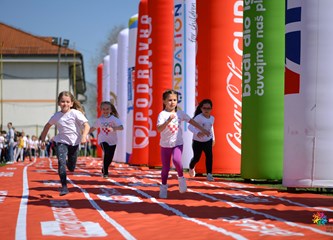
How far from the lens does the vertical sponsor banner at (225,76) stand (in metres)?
17.5

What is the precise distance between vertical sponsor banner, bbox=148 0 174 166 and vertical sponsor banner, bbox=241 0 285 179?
23.9ft

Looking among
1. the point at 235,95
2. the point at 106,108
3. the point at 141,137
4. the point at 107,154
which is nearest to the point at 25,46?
the point at 141,137

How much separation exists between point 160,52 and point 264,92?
8.14 m

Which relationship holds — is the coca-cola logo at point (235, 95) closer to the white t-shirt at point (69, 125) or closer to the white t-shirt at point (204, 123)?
the white t-shirt at point (204, 123)

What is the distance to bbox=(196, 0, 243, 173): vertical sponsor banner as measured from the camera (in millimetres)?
17547

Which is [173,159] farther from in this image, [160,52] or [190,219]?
[160,52]

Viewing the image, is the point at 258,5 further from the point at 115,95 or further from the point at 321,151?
the point at 115,95

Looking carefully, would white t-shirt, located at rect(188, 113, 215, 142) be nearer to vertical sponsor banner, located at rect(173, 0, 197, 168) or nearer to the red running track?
the red running track

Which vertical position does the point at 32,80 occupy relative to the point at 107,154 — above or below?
above

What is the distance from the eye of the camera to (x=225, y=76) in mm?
17688

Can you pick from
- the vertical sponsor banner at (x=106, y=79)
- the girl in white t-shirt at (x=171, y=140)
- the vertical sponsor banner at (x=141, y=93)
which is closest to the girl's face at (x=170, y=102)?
the girl in white t-shirt at (x=171, y=140)

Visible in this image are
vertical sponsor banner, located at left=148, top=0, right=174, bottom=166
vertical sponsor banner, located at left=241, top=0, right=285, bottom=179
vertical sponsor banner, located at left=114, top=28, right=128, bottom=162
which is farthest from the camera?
vertical sponsor banner, located at left=114, top=28, right=128, bottom=162

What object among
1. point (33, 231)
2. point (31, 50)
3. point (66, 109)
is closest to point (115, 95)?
point (66, 109)

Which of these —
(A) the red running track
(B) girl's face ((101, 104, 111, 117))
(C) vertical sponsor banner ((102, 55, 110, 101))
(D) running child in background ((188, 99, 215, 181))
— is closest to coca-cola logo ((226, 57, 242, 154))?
(D) running child in background ((188, 99, 215, 181))
